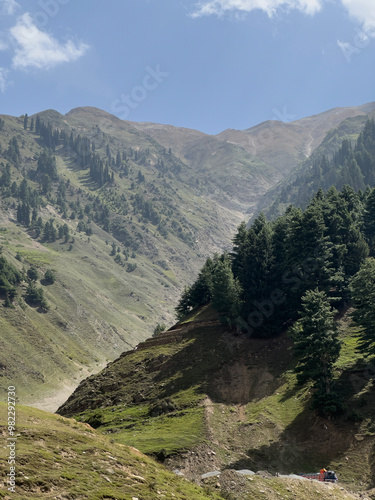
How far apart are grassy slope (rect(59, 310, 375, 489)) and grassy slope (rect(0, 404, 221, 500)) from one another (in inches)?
473

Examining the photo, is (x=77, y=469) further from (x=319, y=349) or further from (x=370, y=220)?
(x=370, y=220)

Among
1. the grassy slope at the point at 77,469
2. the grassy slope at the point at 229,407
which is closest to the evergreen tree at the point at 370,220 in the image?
the grassy slope at the point at 229,407

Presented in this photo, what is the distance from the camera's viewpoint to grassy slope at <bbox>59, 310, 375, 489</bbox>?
47.5m

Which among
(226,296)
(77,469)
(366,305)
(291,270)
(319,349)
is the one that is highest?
(291,270)

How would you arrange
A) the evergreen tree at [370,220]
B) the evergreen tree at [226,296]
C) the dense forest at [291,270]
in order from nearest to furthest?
the dense forest at [291,270] → the evergreen tree at [226,296] → the evergreen tree at [370,220]

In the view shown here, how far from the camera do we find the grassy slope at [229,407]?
47500 millimetres

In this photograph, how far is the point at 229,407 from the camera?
201 ft

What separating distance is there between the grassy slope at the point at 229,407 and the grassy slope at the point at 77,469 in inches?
473

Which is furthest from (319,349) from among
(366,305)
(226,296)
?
(226,296)

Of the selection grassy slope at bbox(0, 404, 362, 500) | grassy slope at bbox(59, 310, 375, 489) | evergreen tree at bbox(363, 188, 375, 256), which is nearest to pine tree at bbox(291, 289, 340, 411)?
grassy slope at bbox(59, 310, 375, 489)

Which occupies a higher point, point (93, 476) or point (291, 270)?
point (291, 270)

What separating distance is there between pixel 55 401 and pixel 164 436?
4253 inches

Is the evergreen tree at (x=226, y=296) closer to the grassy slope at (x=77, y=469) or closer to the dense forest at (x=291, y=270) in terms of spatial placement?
the dense forest at (x=291, y=270)

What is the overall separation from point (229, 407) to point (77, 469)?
122 feet
